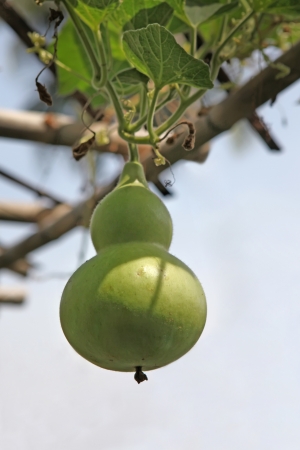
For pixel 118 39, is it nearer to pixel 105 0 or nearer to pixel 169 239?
pixel 105 0

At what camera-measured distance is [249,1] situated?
38.9 inches

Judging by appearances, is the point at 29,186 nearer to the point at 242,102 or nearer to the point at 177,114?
the point at 242,102

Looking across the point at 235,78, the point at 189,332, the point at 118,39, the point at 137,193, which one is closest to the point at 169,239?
the point at 137,193

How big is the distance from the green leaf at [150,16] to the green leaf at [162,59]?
0.14m

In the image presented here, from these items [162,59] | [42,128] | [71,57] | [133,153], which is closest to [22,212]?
[42,128]

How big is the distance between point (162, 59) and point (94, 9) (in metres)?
0.18

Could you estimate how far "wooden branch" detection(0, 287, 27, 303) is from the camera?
9.38 feet

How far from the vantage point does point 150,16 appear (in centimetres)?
94

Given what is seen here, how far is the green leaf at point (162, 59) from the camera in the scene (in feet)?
2.52

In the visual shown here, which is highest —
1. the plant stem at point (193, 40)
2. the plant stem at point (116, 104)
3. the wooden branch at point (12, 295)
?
the plant stem at point (116, 104)

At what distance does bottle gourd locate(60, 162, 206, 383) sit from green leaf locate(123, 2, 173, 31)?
390 millimetres

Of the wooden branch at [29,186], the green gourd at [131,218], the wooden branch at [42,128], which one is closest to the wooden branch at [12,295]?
the wooden branch at [29,186]

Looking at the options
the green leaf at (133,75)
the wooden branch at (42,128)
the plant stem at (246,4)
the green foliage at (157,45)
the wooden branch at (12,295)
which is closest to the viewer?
the green foliage at (157,45)

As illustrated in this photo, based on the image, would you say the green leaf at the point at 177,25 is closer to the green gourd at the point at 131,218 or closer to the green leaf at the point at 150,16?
the green leaf at the point at 150,16
